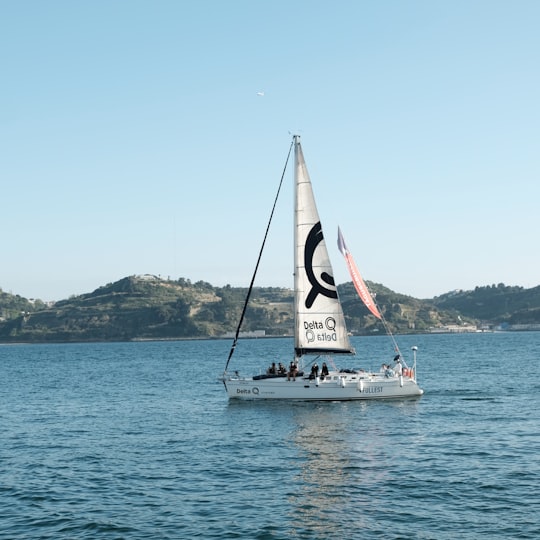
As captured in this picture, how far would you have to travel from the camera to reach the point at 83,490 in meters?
29.7

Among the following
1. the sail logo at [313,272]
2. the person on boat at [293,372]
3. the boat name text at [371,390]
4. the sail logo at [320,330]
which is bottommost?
the boat name text at [371,390]

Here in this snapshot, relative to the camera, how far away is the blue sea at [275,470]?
2444 cm

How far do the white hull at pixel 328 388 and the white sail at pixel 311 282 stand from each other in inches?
105

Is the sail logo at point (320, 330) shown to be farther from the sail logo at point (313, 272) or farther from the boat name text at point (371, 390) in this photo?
the boat name text at point (371, 390)

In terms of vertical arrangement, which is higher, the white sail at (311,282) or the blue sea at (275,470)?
the white sail at (311,282)

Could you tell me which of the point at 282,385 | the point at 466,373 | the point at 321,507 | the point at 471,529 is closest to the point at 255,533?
the point at 321,507

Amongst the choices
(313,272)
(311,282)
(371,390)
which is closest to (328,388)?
(371,390)

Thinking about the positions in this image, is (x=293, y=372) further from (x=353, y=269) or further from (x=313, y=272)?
(x=353, y=269)

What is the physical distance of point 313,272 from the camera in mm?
54688

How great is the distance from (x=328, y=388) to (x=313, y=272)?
335 inches

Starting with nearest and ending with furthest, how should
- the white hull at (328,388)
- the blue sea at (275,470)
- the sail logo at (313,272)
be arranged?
the blue sea at (275,470)
the white hull at (328,388)
the sail logo at (313,272)

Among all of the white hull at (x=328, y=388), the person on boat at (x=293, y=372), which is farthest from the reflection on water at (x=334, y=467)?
the person on boat at (x=293, y=372)

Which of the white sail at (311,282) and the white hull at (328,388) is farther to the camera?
the white sail at (311,282)

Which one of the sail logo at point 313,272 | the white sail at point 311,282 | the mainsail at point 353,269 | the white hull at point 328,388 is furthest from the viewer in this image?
the mainsail at point 353,269
